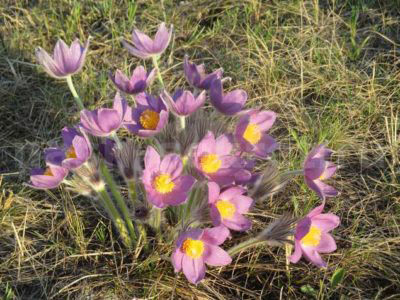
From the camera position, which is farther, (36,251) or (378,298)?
(36,251)

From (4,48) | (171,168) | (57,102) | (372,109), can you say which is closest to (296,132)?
(372,109)

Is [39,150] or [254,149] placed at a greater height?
[254,149]

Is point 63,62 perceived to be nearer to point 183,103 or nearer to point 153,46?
point 153,46

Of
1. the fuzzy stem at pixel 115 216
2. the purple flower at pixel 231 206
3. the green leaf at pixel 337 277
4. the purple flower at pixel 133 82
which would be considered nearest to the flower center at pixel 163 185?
the purple flower at pixel 231 206

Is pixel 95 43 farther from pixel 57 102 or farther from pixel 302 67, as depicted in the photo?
pixel 302 67

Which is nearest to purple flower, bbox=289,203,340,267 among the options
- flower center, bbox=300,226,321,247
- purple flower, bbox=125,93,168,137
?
flower center, bbox=300,226,321,247

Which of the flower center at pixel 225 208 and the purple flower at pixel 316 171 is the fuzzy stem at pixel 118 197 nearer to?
the flower center at pixel 225 208

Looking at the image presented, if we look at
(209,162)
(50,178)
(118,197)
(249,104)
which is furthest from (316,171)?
(249,104)
